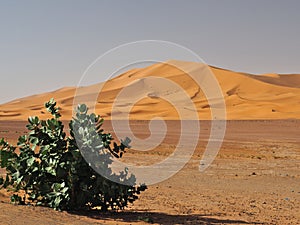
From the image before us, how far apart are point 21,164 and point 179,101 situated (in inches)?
2817

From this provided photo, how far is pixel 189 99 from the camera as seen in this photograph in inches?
3068

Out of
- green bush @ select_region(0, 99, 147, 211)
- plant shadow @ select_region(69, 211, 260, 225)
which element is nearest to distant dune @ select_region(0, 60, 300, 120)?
plant shadow @ select_region(69, 211, 260, 225)

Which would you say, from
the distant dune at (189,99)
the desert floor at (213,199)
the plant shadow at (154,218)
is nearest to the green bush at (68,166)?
the plant shadow at (154,218)

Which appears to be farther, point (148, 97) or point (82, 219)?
point (148, 97)

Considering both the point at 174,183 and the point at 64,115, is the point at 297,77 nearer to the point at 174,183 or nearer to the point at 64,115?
the point at 64,115

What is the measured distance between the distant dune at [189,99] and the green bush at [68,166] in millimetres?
45275

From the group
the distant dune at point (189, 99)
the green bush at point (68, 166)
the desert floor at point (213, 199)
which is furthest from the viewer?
the distant dune at point (189, 99)

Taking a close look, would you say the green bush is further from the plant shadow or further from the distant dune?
the distant dune

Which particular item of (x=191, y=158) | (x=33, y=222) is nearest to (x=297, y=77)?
(x=191, y=158)

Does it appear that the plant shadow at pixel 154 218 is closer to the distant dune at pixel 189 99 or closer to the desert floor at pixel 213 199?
the desert floor at pixel 213 199

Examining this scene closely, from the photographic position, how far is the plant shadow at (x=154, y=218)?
873 cm

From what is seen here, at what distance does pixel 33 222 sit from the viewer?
7453 millimetres

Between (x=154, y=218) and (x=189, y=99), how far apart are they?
69248 mm

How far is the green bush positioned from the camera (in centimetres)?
868
